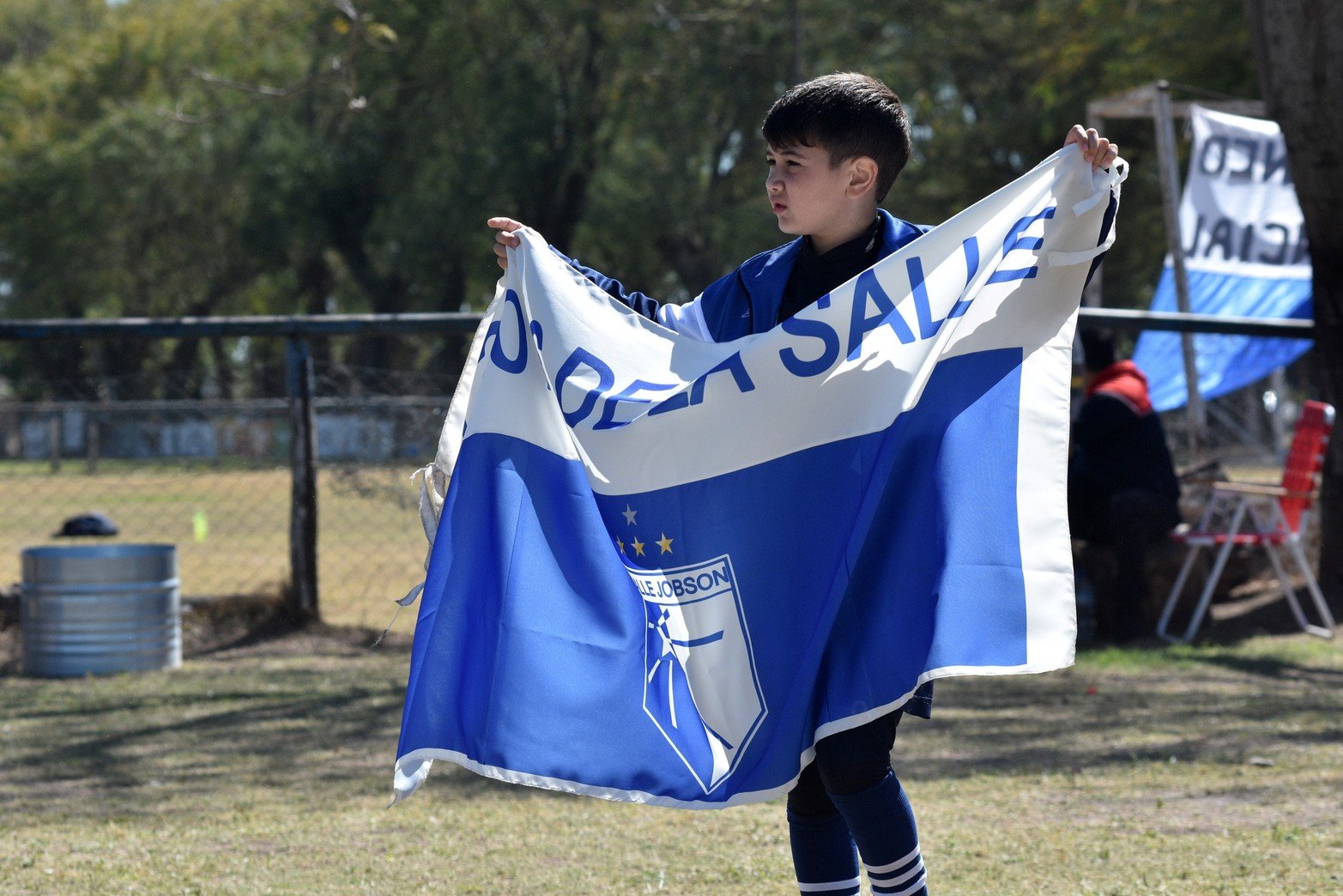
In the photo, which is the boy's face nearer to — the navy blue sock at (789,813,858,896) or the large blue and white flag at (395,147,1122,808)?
the large blue and white flag at (395,147,1122,808)

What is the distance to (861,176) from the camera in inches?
113

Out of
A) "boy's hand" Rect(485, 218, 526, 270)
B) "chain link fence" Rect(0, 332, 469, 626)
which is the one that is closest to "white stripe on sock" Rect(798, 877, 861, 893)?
"boy's hand" Rect(485, 218, 526, 270)

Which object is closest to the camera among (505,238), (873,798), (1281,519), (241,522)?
(873,798)

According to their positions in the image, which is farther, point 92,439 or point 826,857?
point 92,439

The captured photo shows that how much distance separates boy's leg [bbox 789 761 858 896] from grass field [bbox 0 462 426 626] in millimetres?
4791

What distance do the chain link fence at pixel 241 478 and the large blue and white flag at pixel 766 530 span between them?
16.3 feet

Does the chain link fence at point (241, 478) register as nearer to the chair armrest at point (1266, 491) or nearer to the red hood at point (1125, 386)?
the red hood at point (1125, 386)

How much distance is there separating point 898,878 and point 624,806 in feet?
6.54

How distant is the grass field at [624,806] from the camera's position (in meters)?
3.71

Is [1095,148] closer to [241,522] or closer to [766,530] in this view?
[766,530]

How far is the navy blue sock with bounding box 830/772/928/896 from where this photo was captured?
264 cm

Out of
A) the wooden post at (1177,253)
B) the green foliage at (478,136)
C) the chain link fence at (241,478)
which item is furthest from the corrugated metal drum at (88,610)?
the green foliage at (478,136)

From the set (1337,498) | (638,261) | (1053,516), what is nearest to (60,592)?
(1053,516)

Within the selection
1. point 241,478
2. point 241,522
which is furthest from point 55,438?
point 241,522
